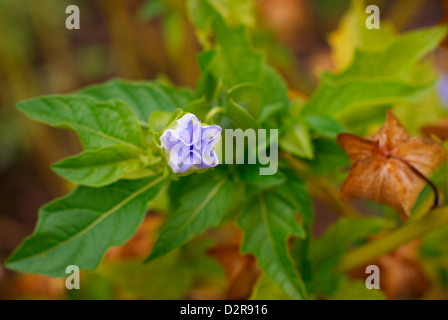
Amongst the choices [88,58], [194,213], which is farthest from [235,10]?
[88,58]

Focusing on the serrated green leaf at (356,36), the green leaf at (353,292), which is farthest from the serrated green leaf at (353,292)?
the serrated green leaf at (356,36)

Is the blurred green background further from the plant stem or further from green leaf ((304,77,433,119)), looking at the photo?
green leaf ((304,77,433,119))

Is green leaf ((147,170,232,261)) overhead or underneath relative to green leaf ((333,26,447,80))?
underneath

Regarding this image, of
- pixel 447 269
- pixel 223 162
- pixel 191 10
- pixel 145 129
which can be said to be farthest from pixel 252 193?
pixel 447 269

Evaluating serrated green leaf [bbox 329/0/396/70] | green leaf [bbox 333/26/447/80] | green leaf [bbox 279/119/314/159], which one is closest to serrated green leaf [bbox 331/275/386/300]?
green leaf [bbox 279/119/314/159]

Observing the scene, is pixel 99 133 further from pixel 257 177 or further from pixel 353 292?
pixel 353 292

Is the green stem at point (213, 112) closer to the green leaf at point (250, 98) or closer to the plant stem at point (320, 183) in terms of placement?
the green leaf at point (250, 98)
